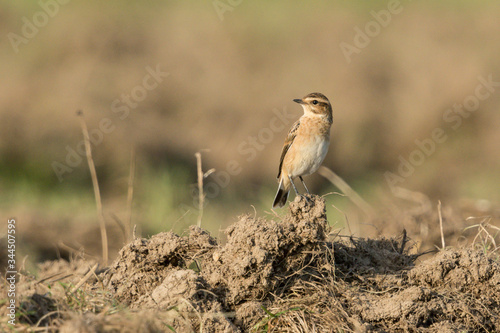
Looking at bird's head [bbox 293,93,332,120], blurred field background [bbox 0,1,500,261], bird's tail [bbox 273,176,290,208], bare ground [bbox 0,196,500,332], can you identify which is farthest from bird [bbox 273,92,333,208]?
blurred field background [bbox 0,1,500,261]

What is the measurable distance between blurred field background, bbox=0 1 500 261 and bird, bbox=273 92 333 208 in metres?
4.18

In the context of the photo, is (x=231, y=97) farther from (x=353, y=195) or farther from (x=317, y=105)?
(x=317, y=105)

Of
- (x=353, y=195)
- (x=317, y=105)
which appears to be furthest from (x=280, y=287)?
(x=353, y=195)

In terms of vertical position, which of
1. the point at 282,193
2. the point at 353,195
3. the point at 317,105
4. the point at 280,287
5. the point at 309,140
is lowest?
the point at 353,195

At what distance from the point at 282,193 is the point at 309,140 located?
0.89m

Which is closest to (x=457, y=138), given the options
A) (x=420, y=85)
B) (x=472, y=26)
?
(x=420, y=85)

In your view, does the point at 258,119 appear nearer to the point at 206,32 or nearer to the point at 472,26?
the point at 206,32

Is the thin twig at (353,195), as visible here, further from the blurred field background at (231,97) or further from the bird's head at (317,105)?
the blurred field background at (231,97)

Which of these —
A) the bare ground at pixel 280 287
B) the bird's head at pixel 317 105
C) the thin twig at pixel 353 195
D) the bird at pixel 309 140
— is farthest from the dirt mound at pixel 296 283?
the bird's head at pixel 317 105

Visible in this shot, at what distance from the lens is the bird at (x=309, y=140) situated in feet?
22.3

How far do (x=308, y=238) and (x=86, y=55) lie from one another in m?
13.0

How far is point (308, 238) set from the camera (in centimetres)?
484

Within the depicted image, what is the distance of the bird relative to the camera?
6.80 metres

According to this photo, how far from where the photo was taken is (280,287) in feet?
15.8
